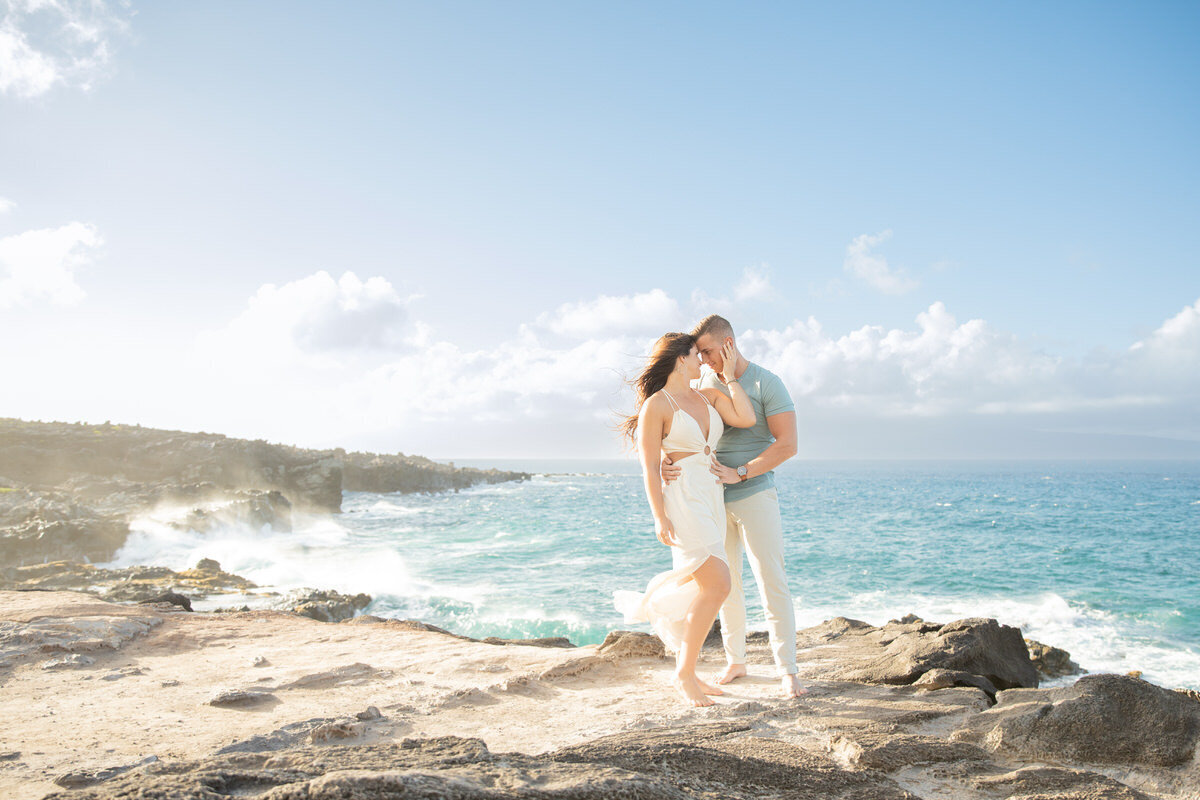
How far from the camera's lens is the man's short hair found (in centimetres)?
491

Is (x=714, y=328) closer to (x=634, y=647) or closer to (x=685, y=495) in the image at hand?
(x=685, y=495)

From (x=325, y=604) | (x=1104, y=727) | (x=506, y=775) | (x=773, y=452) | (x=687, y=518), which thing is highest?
(x=773, y=452)

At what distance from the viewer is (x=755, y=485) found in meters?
4.88

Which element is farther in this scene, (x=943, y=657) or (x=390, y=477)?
(x=390, y=477)

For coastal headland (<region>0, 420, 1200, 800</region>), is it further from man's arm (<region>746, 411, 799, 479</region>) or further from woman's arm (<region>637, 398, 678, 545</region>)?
man's arm (<region>746, 411, 799, 479</region>)

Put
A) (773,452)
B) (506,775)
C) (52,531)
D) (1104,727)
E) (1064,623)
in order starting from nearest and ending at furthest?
(506,775) < (1104,727) < (773,452) < (1064,623) < (52,531)

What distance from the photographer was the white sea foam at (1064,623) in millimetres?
11242

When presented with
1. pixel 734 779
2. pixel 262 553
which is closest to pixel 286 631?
pixel 734 779

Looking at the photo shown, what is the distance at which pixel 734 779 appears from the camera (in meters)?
2.74

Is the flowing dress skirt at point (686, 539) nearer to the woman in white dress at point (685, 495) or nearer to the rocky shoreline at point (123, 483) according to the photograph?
the woman in white dress at point (685, 495)

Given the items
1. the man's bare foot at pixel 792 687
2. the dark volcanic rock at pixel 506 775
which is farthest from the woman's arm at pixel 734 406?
the dark volcanic rock at pixel 506 775

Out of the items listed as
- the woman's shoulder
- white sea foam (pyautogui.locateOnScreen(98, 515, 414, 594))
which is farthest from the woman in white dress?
white sea foam (pyautogui.locateOnScreen(98, 515, 414, 594))

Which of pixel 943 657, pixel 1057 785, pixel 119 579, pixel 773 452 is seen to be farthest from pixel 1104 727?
pixel 119 579

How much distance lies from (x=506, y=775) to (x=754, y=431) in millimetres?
3424
